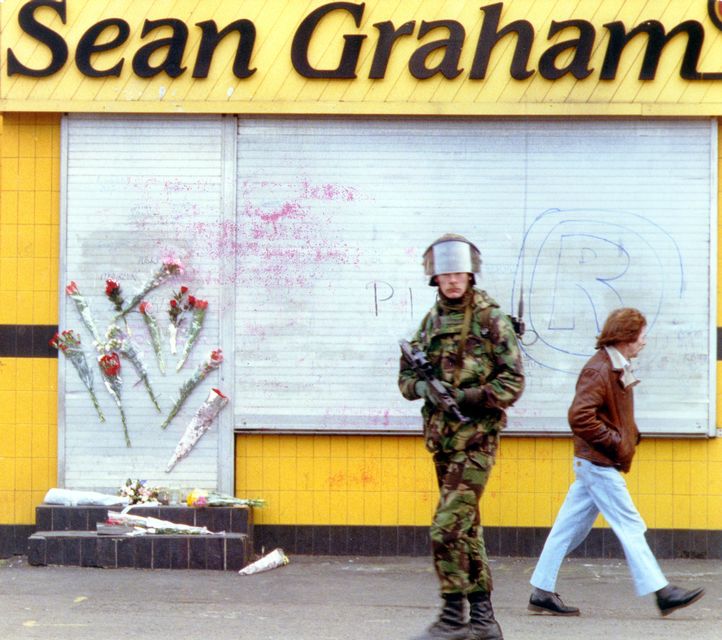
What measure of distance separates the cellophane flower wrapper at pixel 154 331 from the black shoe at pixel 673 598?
3.86m

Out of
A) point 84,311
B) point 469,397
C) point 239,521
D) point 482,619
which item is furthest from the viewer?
point 84,311

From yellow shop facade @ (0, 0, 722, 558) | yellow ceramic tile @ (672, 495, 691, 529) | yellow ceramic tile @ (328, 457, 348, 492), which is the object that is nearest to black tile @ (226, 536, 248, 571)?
yellow shop facade @ (0, 0, 722, 558)

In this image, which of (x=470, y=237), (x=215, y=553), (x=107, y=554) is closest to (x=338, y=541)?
(x=215, y=553)

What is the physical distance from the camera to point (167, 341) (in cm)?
934

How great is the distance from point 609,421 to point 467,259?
4.27 feet

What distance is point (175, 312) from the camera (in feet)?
30.5

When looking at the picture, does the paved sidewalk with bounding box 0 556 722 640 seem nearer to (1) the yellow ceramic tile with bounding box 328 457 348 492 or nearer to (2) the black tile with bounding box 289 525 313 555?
(2) the black tile with bounding box 289 525 313 555

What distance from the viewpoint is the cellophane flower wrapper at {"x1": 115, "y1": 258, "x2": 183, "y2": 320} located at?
9281 mm

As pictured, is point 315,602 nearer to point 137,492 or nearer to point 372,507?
point 372,507

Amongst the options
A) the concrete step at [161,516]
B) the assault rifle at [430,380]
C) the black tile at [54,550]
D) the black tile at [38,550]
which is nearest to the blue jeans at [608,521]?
the assault rifle at [430,380]

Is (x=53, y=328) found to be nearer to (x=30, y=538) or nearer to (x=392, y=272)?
(x=30, y=538)

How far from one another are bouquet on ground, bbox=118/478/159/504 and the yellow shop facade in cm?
11

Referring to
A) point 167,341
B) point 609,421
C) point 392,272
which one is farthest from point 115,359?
point 609,421

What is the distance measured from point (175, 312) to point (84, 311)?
64cm
